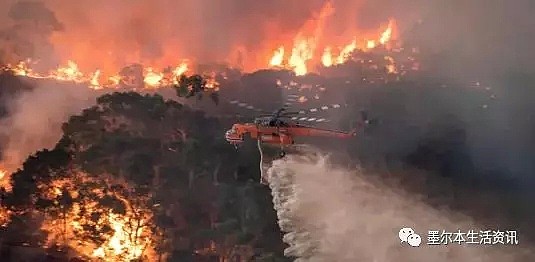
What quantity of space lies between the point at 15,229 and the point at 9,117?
1.18 metres

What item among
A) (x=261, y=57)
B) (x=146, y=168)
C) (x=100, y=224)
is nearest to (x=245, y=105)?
(x=261, y=57)

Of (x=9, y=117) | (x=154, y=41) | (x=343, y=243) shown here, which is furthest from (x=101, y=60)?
(x=343, y=243)

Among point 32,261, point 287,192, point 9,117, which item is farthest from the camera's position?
point 9,117

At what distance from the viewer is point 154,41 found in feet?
21.4

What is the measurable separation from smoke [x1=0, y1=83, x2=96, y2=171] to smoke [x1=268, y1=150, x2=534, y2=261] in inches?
88.2

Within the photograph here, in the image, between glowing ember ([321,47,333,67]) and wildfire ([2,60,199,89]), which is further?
wildfire ([2,60,199,89])

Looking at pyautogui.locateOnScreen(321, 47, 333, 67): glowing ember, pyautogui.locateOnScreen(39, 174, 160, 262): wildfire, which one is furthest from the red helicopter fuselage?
pyautogui.locateOnScreen(39, 174, 160, 262): wildfire

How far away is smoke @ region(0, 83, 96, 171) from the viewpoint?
20.5 ft

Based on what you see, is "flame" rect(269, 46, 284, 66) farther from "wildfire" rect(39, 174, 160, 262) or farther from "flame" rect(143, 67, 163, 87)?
"wildfire" rect(39, 174, 160, 262)

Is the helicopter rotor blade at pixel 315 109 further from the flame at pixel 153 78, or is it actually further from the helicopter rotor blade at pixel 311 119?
the flame at pixel 153 78

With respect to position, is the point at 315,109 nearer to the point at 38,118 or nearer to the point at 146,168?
the point at 146,168

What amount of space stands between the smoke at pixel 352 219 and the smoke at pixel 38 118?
2241 mm

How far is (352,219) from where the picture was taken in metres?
5.46

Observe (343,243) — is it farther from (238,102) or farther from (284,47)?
(284,47)
